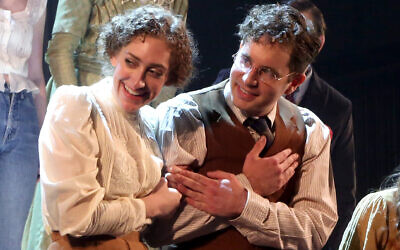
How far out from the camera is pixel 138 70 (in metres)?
1.82

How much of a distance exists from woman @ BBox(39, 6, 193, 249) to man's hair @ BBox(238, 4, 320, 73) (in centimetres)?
28

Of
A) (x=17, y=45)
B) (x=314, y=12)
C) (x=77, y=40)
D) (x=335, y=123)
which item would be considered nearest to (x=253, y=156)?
(x=77, y=40)

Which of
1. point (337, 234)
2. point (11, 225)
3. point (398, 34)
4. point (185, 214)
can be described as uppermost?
point (398, 34)

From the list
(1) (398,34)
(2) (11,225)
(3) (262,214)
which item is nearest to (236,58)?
(3) (262,214)

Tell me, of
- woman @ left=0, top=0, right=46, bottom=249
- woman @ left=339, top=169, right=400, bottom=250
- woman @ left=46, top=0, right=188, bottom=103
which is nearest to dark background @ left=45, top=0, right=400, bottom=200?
woman @ left=46, top=0, right=188, bottom=103

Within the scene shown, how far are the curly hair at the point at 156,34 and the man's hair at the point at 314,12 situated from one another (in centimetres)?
142

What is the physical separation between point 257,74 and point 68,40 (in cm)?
79

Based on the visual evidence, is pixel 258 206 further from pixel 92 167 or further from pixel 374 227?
pixel 92 167

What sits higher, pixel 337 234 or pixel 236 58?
pixel 236 58

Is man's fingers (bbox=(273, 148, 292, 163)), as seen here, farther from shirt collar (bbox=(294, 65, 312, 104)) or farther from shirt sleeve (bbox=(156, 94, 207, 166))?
shirt collar (bbox=(294, 65, 312, 104))

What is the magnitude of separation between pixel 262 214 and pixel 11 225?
943mm

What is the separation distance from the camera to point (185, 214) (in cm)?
199

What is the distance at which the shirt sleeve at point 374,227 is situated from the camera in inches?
82.0

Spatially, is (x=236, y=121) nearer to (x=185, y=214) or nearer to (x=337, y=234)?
(x=185, y=214)
